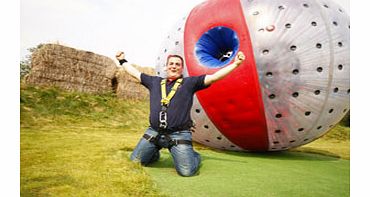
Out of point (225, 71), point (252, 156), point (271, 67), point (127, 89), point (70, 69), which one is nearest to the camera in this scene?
point (225, 71)

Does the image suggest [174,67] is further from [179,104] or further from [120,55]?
[120,55]

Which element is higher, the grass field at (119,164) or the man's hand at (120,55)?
the man's hand at (120,55)

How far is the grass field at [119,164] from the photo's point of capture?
2051 mm

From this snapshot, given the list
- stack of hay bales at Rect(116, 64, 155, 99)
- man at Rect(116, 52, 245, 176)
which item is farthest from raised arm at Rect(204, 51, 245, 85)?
stack of hay bales at Rect(116, 64, 155, 99)

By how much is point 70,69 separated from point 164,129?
1600 mm

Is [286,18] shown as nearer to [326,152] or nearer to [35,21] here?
[326,152]

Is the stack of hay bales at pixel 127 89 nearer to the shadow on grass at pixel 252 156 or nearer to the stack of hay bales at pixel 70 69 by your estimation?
the stack of hay bales at pixel 70 69

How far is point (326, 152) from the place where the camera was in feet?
12.4

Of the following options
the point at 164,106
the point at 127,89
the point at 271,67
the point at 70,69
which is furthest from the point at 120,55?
the point at 127,89

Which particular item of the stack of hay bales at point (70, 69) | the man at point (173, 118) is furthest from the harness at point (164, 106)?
the stack of hay bales at point (70, 69)

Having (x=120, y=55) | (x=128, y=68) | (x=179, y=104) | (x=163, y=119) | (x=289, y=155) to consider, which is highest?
(x=120, y=55)

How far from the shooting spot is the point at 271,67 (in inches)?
115

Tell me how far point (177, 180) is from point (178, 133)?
15.9 inches

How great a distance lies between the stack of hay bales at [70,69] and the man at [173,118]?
4.16 feet
